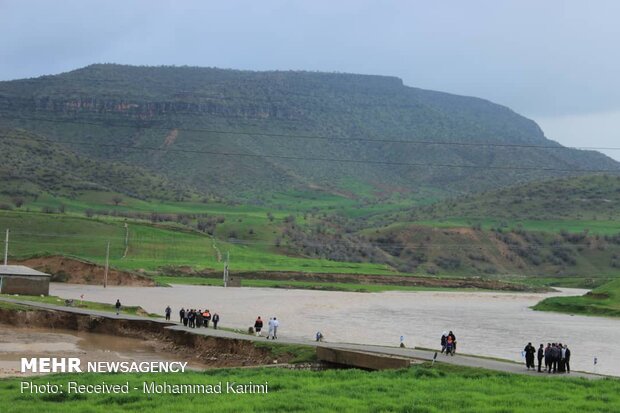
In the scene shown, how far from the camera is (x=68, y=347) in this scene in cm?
4303

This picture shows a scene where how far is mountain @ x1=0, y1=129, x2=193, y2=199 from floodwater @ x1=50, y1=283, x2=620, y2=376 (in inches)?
2537

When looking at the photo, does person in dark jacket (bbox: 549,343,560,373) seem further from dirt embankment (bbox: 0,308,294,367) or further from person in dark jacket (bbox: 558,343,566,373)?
dirt embankment (bbox: 0,308,294,367)

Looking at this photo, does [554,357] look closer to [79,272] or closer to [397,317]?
[397,317]

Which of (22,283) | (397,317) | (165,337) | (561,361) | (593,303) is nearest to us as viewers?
(561,361)

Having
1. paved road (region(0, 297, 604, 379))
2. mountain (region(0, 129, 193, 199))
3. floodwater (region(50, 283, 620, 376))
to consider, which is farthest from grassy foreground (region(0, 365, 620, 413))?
mountain (region(0, 129, 193, 199))

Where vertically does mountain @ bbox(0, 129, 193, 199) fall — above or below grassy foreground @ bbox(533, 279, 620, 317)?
above

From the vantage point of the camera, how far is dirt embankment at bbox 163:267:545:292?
12431 cm

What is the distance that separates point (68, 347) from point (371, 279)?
92058mm

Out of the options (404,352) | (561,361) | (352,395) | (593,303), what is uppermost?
(561,361)

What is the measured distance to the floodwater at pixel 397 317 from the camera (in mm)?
52291

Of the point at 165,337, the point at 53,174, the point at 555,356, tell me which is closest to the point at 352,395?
the point at 555,356

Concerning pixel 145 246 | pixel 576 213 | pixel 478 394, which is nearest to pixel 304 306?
pixel 145 246

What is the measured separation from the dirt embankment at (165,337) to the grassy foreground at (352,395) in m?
9.79

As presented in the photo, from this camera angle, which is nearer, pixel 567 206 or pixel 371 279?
pixel 371 279
